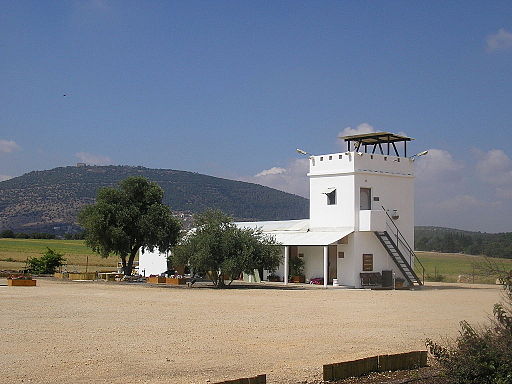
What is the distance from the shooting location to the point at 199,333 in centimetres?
1606

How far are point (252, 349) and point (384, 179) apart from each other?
26.7 metres

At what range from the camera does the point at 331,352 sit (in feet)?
45.2

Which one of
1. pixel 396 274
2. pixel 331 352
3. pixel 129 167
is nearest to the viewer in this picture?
pixel 331 352

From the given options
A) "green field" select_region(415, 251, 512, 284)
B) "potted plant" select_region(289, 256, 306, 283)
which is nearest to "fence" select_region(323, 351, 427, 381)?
"green field" select_region(415, 251, 512, 284)

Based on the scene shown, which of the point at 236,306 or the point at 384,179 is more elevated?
the point at 384,179

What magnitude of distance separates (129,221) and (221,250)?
8.91m

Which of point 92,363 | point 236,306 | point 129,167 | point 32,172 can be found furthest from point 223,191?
point 92,363

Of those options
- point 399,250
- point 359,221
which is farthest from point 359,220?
point 399,250

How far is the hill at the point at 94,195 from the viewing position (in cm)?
14388

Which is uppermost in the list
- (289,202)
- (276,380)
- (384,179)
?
(289,202)

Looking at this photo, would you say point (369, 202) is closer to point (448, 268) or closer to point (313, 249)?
point (313, 249)

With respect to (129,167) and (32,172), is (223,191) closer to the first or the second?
(129,167)

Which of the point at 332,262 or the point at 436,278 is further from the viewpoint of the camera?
the point at 436,278

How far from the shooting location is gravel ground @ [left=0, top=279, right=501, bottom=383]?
453 inches
